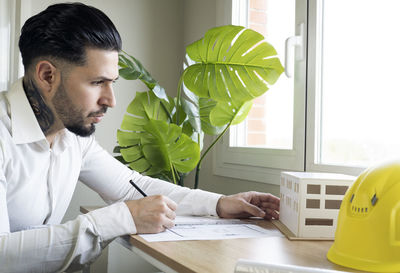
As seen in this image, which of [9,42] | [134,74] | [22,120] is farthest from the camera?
[9,42]

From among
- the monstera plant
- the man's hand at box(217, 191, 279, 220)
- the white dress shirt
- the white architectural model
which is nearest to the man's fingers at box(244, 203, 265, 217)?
the man's hand at box(217, 191, 279, 220)

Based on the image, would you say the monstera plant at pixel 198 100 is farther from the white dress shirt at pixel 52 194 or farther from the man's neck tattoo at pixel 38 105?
the man's neck tattoo at pixel 38 105

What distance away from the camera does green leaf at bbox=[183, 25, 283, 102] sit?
1.72 meters

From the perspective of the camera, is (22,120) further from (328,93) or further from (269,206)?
(328,93)

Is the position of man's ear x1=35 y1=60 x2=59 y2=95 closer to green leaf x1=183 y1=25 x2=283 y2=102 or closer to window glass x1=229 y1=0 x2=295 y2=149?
green leaf x1=183 y1=25 x2=283 y2=102

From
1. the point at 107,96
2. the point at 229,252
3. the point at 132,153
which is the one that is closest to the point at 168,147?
the point at 132,153

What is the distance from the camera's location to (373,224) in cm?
85

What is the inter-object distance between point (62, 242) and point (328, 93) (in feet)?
3.78

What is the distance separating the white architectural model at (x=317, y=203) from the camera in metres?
1.13

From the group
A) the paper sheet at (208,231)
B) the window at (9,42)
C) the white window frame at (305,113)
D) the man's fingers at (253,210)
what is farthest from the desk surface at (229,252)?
the window at (9,42)

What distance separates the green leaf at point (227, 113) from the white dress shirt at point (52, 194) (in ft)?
1.49

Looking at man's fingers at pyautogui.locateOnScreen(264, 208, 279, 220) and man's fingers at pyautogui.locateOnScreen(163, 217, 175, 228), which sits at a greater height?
man's fingers at pyautogui.locateOnScreen(163, 217, 175, 228)

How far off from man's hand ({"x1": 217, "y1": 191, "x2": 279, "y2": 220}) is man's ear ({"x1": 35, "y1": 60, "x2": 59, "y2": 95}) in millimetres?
634

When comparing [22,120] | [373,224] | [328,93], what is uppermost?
[328,93]
